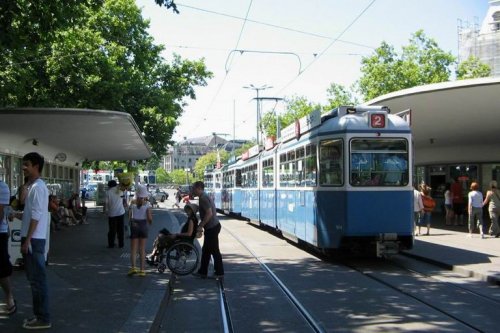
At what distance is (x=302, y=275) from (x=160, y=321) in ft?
14.0

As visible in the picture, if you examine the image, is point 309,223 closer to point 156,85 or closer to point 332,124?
point 332,124

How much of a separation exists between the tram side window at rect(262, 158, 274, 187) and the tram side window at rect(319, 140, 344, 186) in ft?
19.5

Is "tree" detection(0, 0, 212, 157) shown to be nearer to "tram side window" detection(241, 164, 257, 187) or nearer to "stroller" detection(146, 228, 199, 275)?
"stroller" detection(146, 228, 199, 275)

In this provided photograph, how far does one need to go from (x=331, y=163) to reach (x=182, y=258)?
3.82 meters

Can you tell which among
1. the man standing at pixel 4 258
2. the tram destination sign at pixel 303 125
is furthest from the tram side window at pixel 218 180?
the man standing at pixel 4 258

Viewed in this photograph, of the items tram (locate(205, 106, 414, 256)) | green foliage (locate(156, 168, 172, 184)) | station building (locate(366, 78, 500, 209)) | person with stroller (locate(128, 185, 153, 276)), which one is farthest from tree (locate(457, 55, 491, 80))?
green foliage (locate(156, 168, 172, 184))

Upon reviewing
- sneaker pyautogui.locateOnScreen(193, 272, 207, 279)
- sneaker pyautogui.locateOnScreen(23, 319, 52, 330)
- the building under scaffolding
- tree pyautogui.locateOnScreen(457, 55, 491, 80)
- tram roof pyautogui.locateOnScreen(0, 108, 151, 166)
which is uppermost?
the building under scaffolding

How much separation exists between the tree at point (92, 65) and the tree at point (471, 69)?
22.0 m

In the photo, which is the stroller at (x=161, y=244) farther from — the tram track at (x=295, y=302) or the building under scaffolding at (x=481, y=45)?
the building under scaffolding at (x=481, y=45)

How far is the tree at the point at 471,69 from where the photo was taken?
44.6 meters

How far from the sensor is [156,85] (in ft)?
109

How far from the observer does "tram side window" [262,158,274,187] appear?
18406mm

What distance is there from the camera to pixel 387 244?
11.9 m

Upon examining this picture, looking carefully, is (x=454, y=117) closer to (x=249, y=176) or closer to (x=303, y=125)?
(x=249, y=176)
